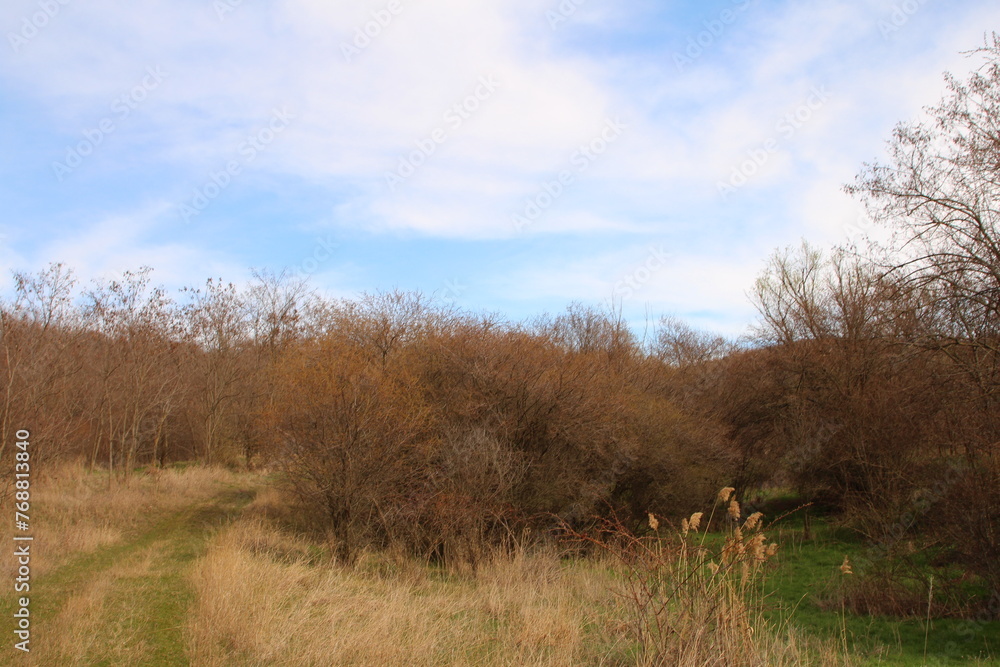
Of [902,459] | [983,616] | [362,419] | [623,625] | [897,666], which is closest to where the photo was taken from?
[623,625]

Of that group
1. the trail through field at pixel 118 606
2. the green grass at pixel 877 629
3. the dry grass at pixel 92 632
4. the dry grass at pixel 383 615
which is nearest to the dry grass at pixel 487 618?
the dry grass at pixel 383 615

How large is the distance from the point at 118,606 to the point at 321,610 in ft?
8.52

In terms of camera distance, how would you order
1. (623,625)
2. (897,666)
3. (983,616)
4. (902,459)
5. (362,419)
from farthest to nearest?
(902,459)
(362,419)
(983,616)
(897,666)
(623,625)

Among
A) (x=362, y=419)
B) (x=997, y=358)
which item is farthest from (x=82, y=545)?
(x=997, y=358)

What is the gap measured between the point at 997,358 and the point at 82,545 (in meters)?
17.0

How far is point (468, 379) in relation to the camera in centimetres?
1648

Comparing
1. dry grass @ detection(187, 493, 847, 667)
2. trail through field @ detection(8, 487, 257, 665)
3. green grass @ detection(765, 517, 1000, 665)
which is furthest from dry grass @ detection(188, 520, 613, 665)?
green grass @ detection(765, 517, 1000, 665)

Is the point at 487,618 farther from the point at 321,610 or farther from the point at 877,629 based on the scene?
the point at 877,629

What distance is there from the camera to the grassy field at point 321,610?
639cm

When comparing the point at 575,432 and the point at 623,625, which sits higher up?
the point at 575,432

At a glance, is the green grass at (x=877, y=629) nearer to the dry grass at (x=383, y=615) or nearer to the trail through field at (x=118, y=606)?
the dry grass at (x=383, y=615)

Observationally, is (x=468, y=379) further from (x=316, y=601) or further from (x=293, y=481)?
(x=316, y=601)

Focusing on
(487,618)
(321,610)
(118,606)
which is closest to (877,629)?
(487,618)

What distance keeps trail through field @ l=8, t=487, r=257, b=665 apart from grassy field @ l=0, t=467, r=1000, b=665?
0.02m
